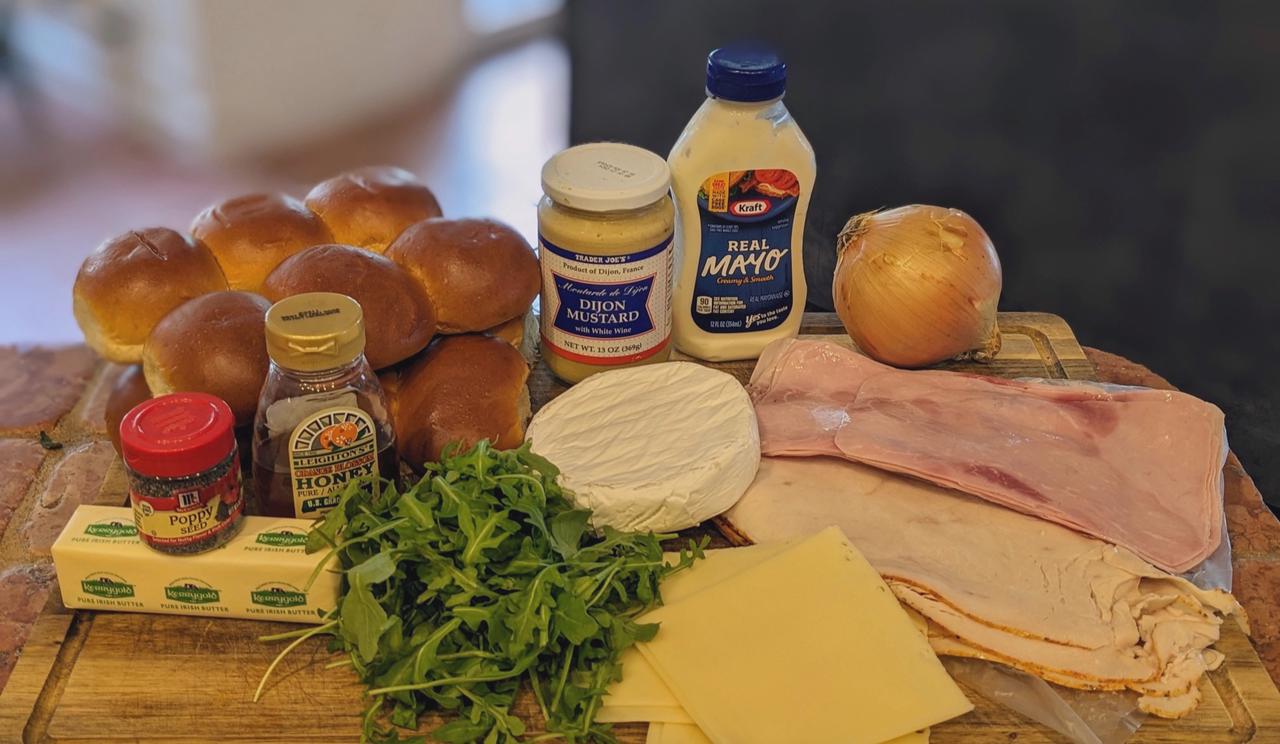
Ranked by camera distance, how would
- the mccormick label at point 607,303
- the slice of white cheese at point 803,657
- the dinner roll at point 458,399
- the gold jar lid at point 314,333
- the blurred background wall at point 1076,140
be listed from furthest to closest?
1. the blurred background wall at point 1076,140
2. the mccormick label at point 607,303
3. the dinner roll at point 458,399
4. the gold jar lid at point 314,333
5. the slice of white cheese at point 803,657

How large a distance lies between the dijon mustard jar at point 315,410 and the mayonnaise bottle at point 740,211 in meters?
0.60

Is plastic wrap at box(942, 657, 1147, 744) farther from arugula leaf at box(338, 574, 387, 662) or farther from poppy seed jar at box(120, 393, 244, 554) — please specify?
poppy seed jar at box(120, 393, 244, 554)

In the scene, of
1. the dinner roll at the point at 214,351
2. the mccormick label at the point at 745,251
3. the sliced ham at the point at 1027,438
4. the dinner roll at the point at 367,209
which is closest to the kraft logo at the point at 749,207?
the mccormick label at the point at 745,251

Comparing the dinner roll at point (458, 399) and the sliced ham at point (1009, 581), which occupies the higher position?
the dinner roll at point (458, 399)

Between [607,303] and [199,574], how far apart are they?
2.25 feet

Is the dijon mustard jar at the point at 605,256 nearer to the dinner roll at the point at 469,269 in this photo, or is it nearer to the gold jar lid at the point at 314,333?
the dinner roll at the point at 469,269

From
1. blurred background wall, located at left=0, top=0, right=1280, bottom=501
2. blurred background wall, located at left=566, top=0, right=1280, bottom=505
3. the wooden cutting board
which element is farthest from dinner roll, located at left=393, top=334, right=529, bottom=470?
blurred background wall, located at left=566, top=0, right=1280, bottom=505

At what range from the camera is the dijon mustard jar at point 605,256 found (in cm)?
171

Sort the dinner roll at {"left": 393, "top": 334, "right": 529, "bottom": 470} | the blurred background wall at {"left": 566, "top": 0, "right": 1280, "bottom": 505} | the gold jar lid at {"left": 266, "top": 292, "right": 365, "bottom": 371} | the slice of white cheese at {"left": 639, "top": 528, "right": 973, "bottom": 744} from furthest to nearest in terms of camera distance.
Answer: the blurred background wall at {"left": 566, "top": 0, "right": 1280, "bottom": 505} < the dinner roll at {"left": 393, "top": 334, "right": 529, "bottom": 470} < the gold jar lid at {"left": 266, "top": 292, "right": 365, "bottom": 371} < the slice of white cheese at {"left": 639, "top": 528, "right": 973, "bottom": 744}

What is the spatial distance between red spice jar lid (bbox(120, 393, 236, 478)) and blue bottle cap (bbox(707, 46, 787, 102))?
2.79 feet

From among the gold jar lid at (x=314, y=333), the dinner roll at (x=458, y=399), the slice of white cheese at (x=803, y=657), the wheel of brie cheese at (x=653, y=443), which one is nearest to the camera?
the slice of white cheese at (x=803, y=657)

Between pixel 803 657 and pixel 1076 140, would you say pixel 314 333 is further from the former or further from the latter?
pixel 1076 140

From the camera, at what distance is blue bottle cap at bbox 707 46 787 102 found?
1.75 metres

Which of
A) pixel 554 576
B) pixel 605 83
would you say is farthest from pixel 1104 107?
pixel 554 576
